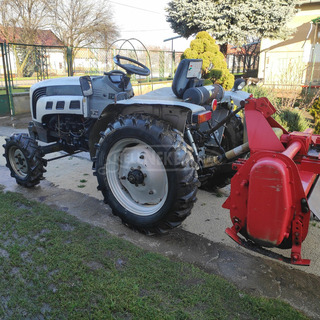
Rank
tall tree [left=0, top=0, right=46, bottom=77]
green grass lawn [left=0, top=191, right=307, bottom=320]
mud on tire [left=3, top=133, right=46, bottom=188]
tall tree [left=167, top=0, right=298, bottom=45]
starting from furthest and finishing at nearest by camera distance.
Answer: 1. tall tree [left=0, top=0, right=46, bottom=77]
2. tall tree [left=167, top=0, right=298, bottom=45]
3. mud on tire [left=3, top=133, right=46, bottom=188]
4. green grass lawn [left=0, top=191, right=307, bottom=320]

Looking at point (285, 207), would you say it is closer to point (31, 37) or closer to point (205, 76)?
point (205, 76)

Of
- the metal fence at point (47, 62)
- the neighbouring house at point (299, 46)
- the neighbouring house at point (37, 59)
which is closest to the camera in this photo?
the metal fence at point (47, 62)

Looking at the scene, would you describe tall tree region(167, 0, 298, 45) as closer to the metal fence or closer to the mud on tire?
the metal fence

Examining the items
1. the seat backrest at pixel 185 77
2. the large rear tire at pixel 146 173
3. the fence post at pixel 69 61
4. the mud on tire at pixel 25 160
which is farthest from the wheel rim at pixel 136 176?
the fence post at pixel 69 61

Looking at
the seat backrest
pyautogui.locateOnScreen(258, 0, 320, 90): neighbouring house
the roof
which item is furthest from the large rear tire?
the roof

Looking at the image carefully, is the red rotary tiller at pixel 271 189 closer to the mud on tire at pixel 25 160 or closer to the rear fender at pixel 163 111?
A: the rear fender at pixel 163 111

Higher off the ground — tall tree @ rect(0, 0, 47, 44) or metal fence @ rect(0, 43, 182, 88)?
tall tree @ rect(0, 0, 47, 44)

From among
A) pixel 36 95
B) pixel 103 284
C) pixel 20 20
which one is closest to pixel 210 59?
pixel 36 95

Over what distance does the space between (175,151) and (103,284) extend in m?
1.15

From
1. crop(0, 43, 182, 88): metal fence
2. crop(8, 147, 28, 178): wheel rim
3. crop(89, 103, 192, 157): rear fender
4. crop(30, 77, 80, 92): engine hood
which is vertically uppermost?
crop(0, 43, 182, 88): metal fence

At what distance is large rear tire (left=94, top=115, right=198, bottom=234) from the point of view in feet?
8.46

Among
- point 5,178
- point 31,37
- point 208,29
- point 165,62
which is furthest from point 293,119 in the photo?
point 31,37

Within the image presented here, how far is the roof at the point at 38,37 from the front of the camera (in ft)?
85.0

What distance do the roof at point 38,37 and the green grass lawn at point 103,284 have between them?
2590 cm
